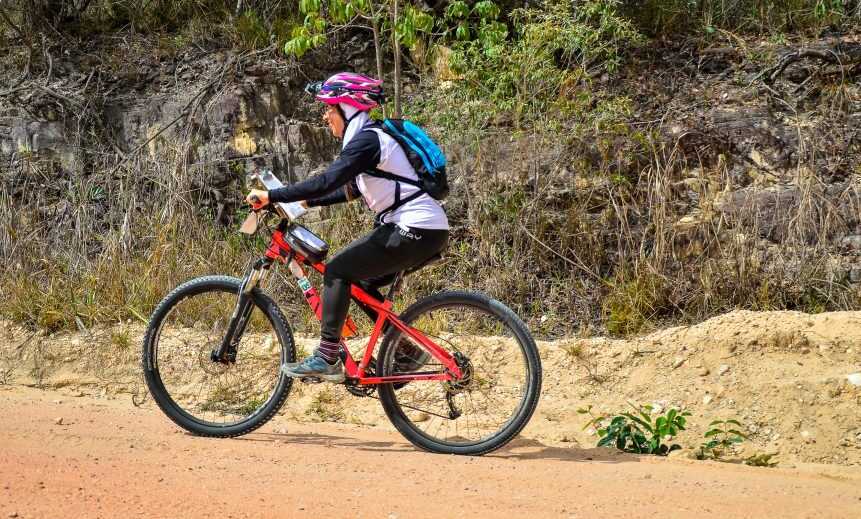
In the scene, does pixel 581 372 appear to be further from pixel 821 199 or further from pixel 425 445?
pixel 821 199

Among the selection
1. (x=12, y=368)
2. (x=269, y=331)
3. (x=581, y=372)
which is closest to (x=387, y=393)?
(x=269, y=331)

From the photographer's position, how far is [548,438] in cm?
712

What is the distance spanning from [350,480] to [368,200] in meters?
1.67

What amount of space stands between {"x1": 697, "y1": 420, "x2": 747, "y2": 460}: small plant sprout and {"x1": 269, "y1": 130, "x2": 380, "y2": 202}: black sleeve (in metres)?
2.77

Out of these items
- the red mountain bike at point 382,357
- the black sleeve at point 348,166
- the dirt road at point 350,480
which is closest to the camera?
the dirt road at point 350,480

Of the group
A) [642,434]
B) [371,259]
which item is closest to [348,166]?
[371,259]

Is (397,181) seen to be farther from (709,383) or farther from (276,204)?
(709,383)

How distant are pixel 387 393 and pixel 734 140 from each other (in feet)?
17.8

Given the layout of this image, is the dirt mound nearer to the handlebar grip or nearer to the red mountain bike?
the red mountain bike

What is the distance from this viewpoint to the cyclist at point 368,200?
18.8 feet

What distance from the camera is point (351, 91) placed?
5816mm

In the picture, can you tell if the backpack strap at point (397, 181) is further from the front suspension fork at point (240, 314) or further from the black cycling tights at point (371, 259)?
the front suspension fork at point (240, 314)

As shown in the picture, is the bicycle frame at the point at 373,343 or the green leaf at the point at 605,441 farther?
the green leaf at the point at 605,441

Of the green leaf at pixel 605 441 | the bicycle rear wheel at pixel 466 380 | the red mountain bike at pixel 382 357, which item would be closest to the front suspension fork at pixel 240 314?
the red mountain bike at pixel 382 357
